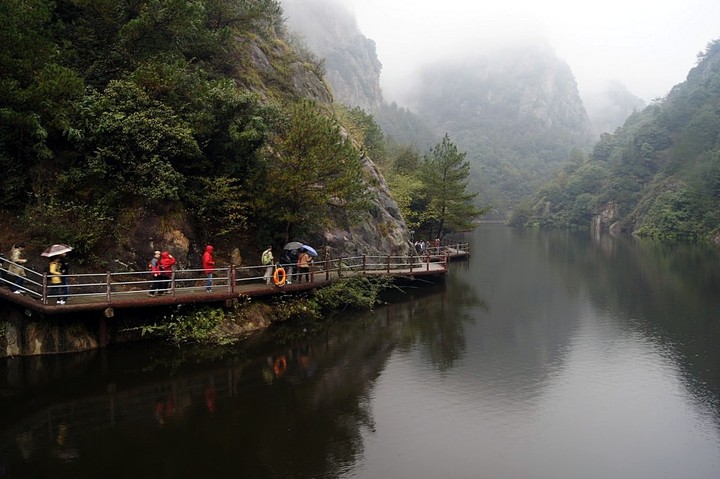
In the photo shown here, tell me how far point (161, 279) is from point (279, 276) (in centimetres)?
482

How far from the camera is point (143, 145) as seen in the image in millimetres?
18531

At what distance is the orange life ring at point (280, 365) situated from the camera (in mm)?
16016

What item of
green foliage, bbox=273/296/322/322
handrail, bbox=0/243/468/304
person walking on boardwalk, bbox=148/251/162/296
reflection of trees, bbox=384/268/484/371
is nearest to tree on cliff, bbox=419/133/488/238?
reflection of trees, bbox=384/268/484/371

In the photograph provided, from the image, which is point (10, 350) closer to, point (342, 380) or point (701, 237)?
point (342, 380)

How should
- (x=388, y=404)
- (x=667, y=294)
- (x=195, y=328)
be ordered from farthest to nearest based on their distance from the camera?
(x=667, y=294) → (x=195, y=328) → (x=388, y=404)

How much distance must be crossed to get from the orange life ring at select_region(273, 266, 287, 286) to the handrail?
21.8 inches

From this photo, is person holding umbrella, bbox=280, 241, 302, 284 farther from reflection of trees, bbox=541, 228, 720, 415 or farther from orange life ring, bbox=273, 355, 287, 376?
reflection of trees, bbox=541, 228, 720, 415

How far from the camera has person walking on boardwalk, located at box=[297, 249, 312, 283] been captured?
22.2m

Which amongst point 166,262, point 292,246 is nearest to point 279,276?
point 292,246

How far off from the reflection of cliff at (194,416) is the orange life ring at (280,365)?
0.03m

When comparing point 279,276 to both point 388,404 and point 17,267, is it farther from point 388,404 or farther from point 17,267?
point 17,267

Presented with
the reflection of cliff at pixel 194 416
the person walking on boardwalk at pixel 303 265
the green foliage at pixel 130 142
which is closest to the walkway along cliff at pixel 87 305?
the reflection of cliff at pixel 194 416

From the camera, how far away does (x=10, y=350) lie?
1595 cm

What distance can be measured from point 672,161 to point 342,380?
11317 centimetres
